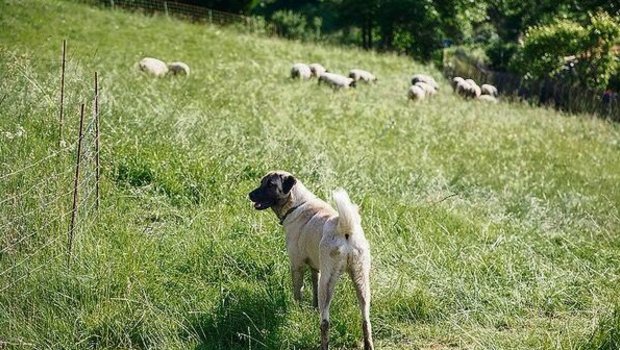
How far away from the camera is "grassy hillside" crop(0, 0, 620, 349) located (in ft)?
18.0

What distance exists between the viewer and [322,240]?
5.32 metres

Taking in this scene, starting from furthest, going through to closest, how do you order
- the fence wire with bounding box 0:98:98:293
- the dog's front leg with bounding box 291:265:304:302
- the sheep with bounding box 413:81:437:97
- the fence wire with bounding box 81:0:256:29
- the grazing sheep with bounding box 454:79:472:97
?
the fence wire with bounding box 81:0:256:29 → the grazing sheep with bounding box 454:79:472:97 → the sheep with bounding box 413:81:437:97 → the dog's front leg with bounding box 291:265:304:302 → the fence wire with bounding box 0:98:98:293

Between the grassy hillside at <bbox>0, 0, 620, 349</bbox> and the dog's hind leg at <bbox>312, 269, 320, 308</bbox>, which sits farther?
the dog's hind leg at <bbox>312, 269, 320, 308</bbox>

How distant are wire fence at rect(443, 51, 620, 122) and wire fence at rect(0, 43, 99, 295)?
15.8 metres

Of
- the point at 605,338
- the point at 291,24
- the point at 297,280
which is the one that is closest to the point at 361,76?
the point at 291,24

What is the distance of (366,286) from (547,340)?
59.9 inches

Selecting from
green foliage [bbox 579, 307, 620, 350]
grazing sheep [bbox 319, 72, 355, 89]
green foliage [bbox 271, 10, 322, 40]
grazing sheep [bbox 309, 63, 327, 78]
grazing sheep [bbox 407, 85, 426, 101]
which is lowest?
green foliage [bbox 271, 10, 322, 40]

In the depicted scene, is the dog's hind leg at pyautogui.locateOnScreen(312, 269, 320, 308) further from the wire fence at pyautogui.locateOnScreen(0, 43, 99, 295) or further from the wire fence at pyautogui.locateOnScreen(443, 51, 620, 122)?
the wire fence at pyautogui.locateOnScreen(443, 51, 620, 122)

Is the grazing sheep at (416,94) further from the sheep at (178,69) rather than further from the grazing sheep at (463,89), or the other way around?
the sheep at (178,69)

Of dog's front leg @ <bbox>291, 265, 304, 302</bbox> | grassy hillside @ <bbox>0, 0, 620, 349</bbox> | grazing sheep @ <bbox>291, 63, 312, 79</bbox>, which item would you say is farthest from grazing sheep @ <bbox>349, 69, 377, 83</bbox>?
dog's front leg @ <bbox>291, 265, 304, 302</bbox>

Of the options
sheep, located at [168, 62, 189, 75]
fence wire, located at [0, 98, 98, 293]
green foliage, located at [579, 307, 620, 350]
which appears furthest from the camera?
sheep, located at [168, 62, 189, 75]

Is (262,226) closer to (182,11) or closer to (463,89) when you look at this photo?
(463,89)

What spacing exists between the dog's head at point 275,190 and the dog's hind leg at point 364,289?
1147 mm

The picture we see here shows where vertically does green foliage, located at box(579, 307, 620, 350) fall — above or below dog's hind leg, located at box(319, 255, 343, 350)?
below
